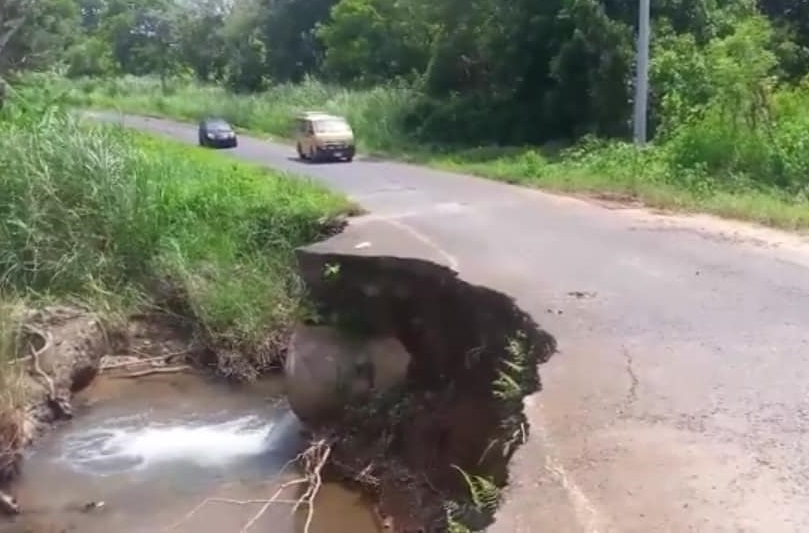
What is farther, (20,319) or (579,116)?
(579,116)

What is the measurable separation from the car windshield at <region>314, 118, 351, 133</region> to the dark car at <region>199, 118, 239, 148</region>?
5215 mm

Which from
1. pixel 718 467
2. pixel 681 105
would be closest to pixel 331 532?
pixel 718 467

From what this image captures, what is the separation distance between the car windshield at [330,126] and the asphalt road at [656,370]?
13954 millimetres

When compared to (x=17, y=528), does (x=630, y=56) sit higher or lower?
higher

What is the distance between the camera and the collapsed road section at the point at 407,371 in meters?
7.98

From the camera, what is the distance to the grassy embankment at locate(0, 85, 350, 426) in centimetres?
1306

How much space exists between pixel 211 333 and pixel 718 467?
869cm

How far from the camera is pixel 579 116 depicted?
2558cm

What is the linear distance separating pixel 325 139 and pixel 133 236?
44.3 ft

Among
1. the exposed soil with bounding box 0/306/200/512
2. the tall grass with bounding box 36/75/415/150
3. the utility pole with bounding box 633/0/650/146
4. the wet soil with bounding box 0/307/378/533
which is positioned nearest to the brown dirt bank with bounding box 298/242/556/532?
the wet soil with bounding box 0/307/378/533

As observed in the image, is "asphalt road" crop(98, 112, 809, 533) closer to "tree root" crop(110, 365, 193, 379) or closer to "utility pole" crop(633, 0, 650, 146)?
"tree root" crop(110, 365, 193, 379)

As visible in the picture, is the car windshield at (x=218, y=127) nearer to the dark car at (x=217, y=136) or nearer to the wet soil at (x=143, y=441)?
the dark car at (x=217, y=136)

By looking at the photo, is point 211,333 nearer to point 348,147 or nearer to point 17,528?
point 17,528

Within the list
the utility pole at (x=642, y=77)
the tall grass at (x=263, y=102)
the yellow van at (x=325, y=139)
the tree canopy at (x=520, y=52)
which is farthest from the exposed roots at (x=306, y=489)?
the yellow van at (x=325, y=139)
